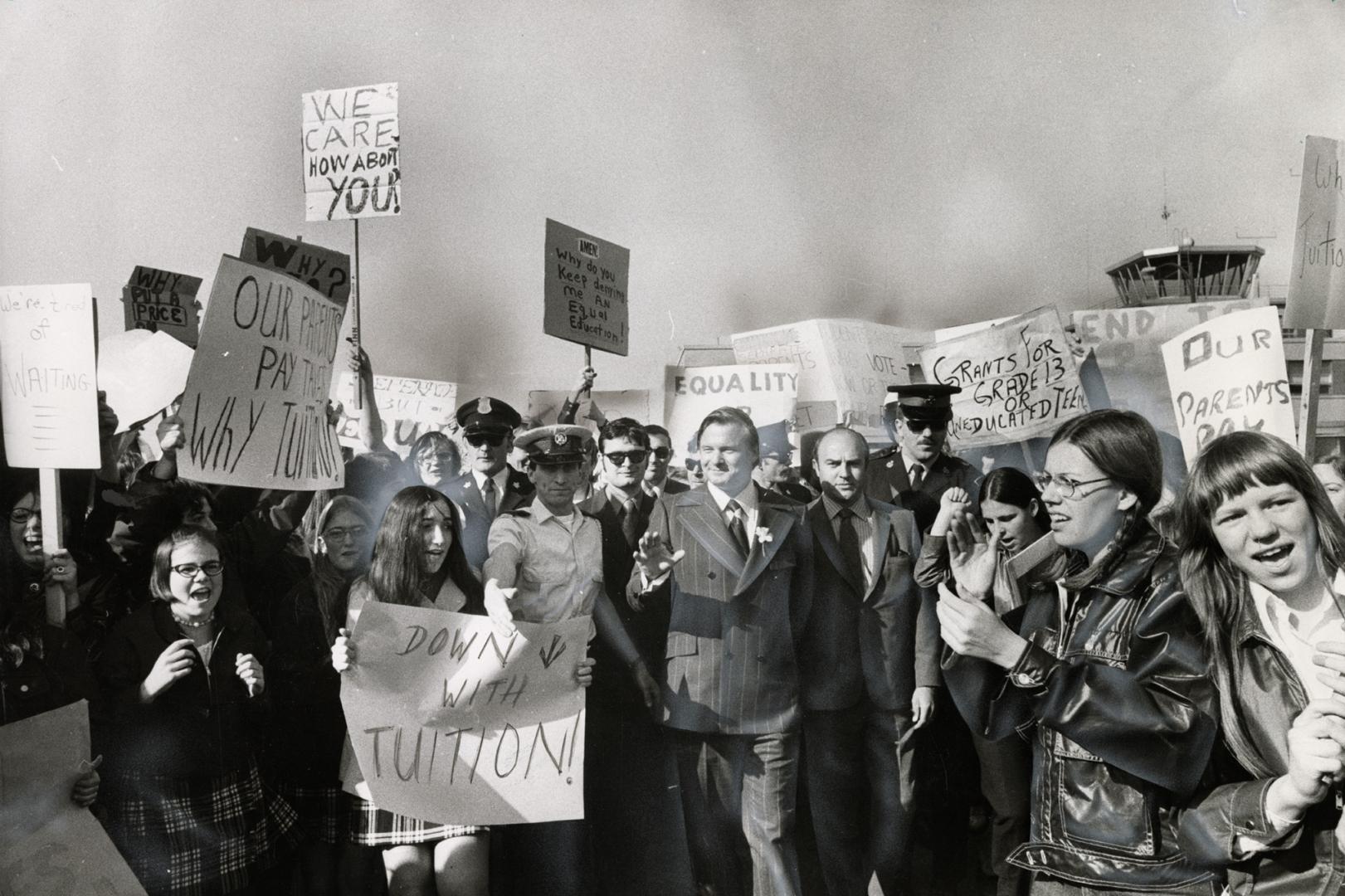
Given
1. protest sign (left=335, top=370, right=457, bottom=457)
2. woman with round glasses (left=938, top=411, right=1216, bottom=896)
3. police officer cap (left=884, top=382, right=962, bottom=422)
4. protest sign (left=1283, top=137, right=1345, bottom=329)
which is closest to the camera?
woman with round glasses (left=938, top=411, right=1216, bottom=896)

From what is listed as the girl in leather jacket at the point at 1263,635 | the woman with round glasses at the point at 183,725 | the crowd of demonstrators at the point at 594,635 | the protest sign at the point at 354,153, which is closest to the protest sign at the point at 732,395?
the crowd of demonstrators at the point at 594,635

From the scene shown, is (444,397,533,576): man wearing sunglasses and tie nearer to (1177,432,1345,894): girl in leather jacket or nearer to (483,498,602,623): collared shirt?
(483,498,602,623): collared shirt

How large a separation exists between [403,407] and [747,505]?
4.12 ft

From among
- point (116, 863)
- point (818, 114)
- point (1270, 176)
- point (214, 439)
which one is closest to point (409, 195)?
point (214, 439)

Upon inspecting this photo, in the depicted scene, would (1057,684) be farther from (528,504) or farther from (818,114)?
(818,114)

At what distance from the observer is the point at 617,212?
3852 mm

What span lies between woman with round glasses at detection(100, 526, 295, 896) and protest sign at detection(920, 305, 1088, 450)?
2482 mm

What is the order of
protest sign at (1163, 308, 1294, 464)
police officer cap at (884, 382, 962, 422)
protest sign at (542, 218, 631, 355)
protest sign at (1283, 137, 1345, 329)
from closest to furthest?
protest sign at (1163, 308, 1294, 464) < protest sign at (1283, 137, 1345, 329) < police officer cap at (884, 382, 962, 422) < protest sign at (542, 218, 631, 355)

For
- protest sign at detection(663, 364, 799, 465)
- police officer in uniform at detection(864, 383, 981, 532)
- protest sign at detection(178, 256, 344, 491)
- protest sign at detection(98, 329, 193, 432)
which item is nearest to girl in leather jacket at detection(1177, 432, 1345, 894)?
police officer in uniform at detection(864, 383, 981, 532)

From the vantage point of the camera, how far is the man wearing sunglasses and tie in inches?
150

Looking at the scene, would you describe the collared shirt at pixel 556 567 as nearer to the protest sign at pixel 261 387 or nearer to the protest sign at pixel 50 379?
the protest sign at pixel 261 387

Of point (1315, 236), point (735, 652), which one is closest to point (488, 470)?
point (735, 652)

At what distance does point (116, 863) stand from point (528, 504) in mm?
1790

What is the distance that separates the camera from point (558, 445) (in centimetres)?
377
